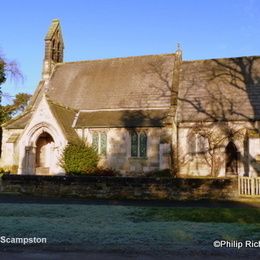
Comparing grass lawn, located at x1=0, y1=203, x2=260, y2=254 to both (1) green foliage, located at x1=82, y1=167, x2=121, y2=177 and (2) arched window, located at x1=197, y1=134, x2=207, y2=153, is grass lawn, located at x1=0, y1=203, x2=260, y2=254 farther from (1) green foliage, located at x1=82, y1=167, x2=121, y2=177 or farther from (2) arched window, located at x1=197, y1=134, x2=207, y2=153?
(2) arched window, located at x1=197, y1=134, x2=207, y2=153

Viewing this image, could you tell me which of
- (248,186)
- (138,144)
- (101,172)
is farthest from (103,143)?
(248,186)

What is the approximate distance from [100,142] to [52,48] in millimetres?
14021

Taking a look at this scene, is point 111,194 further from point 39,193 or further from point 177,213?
point 177,213

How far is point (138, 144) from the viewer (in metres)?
28.4

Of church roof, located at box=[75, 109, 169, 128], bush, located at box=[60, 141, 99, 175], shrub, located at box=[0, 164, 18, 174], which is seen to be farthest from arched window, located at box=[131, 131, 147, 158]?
shrub, located at box=[0, 164, 18, 174]

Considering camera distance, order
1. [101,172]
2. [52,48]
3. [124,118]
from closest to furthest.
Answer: [101,172], [124,118], [52,48]

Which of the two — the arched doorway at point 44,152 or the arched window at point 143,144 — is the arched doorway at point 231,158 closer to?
the arched window at point 143,144

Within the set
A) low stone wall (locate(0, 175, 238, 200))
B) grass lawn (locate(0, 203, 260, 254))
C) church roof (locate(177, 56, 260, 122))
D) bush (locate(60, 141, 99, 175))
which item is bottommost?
grass lawn (locate(0, 203, 260, 254))

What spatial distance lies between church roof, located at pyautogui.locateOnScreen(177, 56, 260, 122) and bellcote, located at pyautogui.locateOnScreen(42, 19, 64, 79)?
13.7m

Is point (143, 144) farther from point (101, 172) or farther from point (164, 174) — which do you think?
point (101, 172)

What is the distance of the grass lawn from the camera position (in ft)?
26.3

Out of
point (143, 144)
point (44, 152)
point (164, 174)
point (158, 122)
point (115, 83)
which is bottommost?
point (164, 174)

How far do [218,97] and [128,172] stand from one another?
935cm

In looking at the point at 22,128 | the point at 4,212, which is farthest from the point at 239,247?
the point at 22,128
